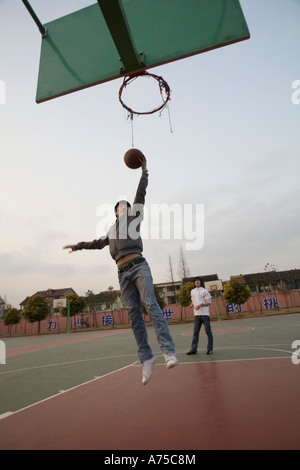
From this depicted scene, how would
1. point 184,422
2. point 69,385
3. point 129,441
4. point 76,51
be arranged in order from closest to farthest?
point 129,441
point 184,422
point 76,51
point 69,385

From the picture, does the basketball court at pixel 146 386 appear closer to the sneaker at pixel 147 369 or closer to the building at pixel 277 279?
the sneaker at pixel 147 369

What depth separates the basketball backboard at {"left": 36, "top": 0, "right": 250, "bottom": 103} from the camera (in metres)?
3.89

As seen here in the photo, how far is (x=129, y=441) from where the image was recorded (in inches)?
102

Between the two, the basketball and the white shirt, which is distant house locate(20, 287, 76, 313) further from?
the basketball

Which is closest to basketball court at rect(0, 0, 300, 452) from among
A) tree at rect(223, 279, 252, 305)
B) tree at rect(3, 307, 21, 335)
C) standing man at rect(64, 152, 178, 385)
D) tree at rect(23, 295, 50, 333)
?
standing man at rect(64, 152, 178, 385)

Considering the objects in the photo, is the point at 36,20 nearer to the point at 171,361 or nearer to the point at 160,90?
the point at 160,90

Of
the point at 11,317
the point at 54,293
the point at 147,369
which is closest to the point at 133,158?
the point at 147,369

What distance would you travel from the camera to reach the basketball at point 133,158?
379cm

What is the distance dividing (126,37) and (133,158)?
5.84 ft

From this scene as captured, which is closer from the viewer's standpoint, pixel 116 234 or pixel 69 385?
pixel 116 234

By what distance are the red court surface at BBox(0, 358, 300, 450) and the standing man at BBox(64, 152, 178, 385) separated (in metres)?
0.62
